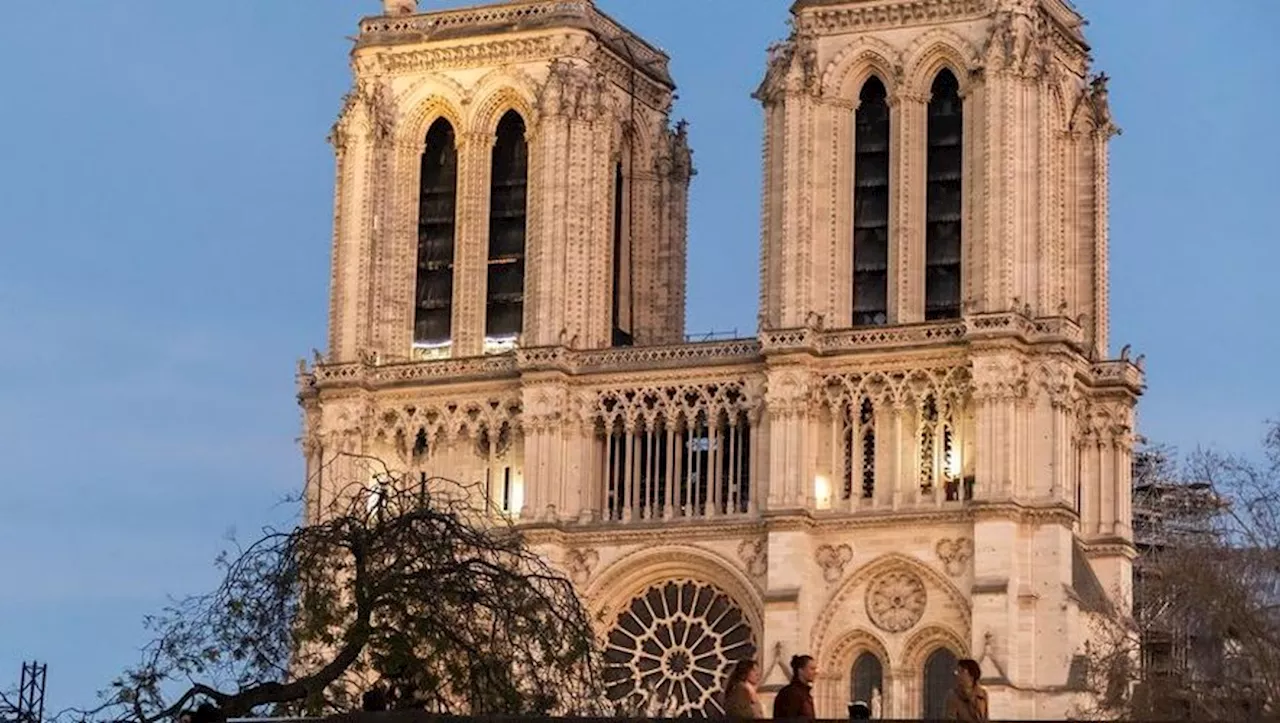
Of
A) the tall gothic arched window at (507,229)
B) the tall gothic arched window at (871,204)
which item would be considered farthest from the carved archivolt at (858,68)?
the tall gothic arched window at (507,229)

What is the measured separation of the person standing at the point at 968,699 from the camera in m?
41.7

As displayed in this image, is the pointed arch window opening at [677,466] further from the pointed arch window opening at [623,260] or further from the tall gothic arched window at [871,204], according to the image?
the pointed arch window opening at [623,260]

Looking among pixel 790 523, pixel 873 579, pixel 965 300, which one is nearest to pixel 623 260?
pixel 965 300

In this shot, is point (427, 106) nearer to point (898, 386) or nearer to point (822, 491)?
point (822, 491)

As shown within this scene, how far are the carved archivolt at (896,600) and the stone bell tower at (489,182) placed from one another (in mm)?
9085

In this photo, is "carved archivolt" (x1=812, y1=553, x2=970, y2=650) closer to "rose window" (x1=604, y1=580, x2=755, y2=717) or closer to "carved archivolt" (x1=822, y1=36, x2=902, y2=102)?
"rose window" (x1=604, y1=580, x2=755, y2=717)

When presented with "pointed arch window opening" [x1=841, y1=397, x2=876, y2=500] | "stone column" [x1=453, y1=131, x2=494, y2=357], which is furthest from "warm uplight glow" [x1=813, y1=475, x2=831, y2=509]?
"stone column" [x1=453, y1=131, x2=494, y2=357]

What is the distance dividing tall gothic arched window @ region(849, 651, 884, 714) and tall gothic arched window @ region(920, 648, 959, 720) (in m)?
1.00

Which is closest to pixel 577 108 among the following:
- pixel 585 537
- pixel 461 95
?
pixel 461 95

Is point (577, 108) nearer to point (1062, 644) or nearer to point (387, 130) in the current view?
point (387, 130)

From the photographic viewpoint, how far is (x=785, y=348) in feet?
272

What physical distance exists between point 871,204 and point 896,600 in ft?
29.1

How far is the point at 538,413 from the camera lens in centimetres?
8500

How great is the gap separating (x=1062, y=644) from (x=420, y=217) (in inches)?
737
